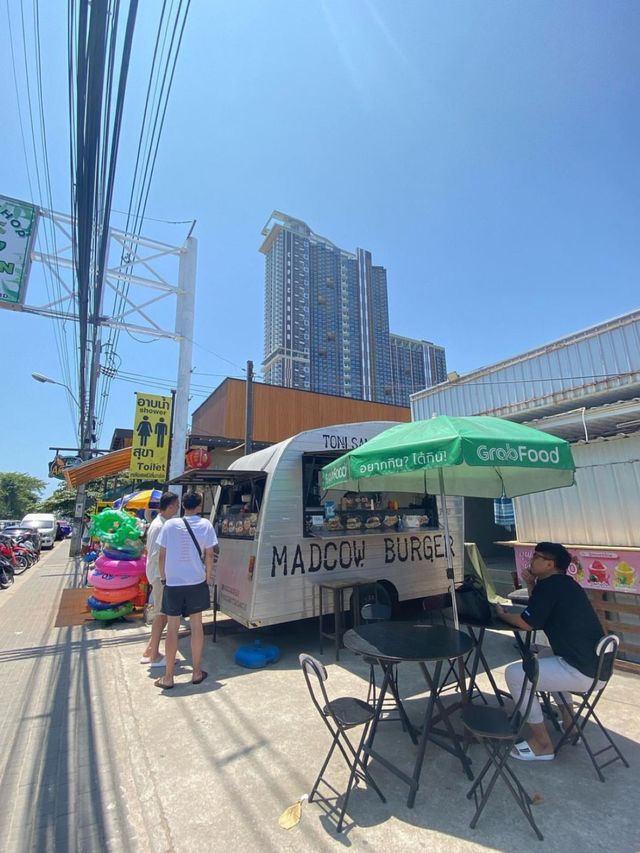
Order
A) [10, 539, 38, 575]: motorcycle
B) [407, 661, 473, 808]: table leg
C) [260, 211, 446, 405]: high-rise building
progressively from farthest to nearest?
[260, 211, 446, 405]: high-rise building, [10, 539, 38, 575]: motorcycle, [407, 661, 473, 808]: table leg

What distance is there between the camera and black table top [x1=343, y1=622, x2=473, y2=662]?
8.77 ft

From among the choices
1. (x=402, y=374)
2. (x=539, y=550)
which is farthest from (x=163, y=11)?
(x=402, y=374)

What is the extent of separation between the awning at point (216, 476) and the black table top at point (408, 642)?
2618 mm

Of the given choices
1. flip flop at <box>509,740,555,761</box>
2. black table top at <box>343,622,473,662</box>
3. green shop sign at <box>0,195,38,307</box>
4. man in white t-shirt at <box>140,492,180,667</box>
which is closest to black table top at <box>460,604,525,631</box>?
black table top at <box>343,622,473,662</box>

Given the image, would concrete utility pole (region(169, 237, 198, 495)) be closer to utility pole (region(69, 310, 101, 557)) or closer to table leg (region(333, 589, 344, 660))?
utility pole (region(69, 310, 101, 557))

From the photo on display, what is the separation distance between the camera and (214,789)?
2635 mm

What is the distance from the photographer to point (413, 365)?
64.4 ft

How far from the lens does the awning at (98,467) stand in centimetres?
1034

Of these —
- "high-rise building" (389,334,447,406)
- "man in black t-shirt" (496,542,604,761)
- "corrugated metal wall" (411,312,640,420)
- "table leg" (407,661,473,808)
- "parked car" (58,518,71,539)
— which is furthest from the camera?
"parked car" (58,518,71,539)

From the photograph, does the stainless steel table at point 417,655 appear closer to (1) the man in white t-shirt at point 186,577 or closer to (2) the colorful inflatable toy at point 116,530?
(1) the man in white t-shirt at point 186,577

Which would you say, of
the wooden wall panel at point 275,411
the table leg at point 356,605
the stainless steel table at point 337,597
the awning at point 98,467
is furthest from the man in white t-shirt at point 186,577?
the wooden wall panel at point 275,411

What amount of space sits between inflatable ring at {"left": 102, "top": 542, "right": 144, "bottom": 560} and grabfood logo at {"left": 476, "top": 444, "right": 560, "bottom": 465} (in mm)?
6244

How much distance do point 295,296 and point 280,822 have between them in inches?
680

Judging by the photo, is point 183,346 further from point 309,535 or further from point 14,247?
point 309,535
